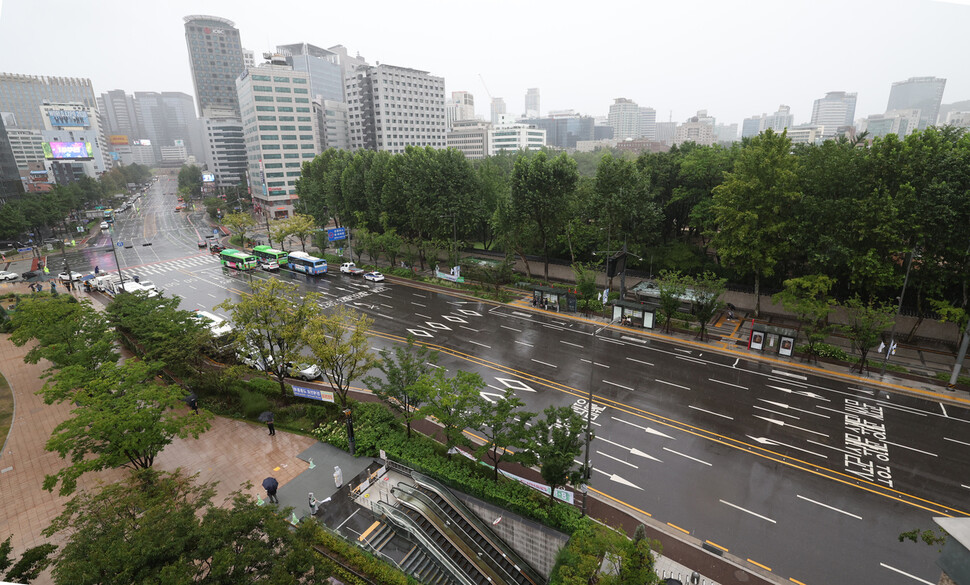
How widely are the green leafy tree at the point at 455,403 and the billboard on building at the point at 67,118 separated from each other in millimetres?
198606

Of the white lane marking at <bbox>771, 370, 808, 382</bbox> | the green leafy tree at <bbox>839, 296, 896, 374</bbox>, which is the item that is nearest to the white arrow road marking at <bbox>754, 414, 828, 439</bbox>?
the white lane marking at <bbox>771, 370, 808, 382</bbox>

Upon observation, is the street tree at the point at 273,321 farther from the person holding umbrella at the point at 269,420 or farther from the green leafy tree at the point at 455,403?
the green leafy tree at the point at 455,403

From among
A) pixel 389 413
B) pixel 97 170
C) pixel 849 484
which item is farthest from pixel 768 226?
pixel 97 170

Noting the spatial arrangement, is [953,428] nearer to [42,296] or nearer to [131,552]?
[131,552]

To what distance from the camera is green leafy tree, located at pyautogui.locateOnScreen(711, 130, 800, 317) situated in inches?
1389

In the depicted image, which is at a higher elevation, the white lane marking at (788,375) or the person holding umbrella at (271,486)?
the person holding umbrella at (271,486)

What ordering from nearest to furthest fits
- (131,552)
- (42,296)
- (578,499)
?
1. (131,552)
2. (578,499)
3. (42,296)

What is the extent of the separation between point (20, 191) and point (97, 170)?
109 m

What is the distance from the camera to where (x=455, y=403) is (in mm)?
19891

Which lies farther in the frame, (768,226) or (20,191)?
(20,191)

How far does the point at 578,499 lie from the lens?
63.5ft

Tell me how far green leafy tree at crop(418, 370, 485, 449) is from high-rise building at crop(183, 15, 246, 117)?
20502cm

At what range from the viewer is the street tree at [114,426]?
1702cm

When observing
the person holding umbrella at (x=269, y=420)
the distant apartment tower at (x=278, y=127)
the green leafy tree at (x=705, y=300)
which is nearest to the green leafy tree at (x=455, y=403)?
the person holding umbrella at (x=269, y=420)
